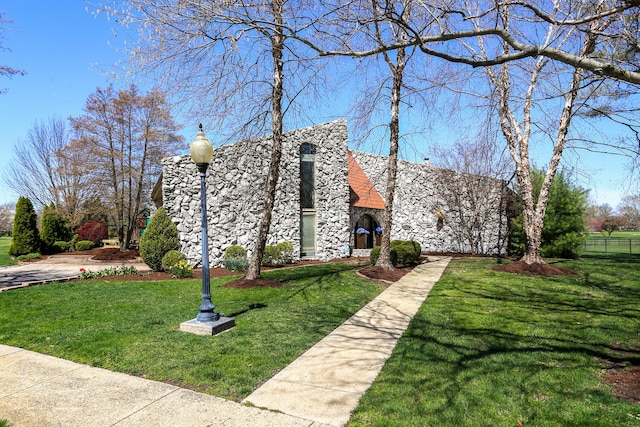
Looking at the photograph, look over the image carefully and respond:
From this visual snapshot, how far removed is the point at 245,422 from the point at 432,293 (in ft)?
21.3

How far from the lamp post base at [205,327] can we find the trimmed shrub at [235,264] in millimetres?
6621

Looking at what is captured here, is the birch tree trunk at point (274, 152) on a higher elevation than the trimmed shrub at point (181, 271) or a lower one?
higher

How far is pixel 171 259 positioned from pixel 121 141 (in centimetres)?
1110

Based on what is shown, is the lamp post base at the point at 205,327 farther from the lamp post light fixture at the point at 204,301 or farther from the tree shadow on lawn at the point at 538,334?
the tree shadow on lawn at the point at 538,334

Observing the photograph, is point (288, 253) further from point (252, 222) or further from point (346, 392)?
point (346, 392)

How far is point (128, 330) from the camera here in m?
5.79

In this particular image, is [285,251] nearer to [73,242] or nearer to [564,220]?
[564,220]

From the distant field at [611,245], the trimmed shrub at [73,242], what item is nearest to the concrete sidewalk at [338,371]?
the distant field at [611,245]

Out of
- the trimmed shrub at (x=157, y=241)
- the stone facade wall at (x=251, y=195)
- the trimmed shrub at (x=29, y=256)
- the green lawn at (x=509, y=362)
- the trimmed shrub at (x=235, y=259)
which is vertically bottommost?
the green lawn at (x=509, y=362)

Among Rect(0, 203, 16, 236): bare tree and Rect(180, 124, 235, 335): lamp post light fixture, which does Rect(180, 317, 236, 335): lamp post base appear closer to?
Rect(180, 124, 235, 335): lamp post light fixture

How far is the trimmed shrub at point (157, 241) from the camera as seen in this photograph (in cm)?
1226

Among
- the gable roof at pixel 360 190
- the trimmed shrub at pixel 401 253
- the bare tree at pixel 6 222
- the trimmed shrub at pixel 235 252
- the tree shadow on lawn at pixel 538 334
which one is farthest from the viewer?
the bare tree at pixel 6 222

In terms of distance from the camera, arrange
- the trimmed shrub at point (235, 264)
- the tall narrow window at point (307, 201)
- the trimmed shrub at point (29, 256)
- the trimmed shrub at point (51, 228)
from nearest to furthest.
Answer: the trimmed shrub at point (235, 264)
the tall narrow window at point (307, 201)
the trimmed shrub at point (29, 256)
the trimmed shrub at point (51, 228)

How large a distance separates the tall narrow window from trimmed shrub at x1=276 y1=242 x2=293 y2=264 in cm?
125
